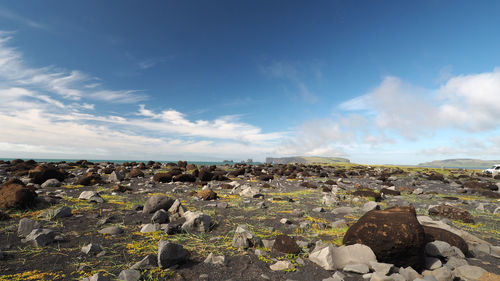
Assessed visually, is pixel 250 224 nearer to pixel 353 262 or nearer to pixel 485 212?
pixel 353 262

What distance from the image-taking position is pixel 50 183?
12883 millimetres

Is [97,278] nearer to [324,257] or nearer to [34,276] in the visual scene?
[34,276]

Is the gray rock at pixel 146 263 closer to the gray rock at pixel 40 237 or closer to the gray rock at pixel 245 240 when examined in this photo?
the gray rock at pixel 245 240

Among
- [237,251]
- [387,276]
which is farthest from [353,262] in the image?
[237,251]

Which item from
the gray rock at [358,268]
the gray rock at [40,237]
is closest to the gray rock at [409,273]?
the gray rock at [358,268]

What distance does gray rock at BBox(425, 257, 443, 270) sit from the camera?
422 centimetres

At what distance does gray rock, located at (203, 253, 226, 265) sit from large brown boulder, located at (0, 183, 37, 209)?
23.8 ft

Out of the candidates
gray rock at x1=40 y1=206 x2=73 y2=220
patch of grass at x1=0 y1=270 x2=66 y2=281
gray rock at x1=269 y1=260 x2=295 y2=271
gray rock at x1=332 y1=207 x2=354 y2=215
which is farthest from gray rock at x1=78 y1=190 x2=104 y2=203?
gray rock at x1=332 y1=207 x2=354 y2=215

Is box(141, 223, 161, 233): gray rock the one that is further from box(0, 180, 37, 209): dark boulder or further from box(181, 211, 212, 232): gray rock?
box(0, 180, 37, 209): dark boulder

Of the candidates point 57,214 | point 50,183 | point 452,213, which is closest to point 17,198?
point 57,214

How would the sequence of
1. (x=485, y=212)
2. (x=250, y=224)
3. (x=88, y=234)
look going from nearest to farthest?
(x=88, y=234) < (x=250, y=224) < (x=485, y=212)

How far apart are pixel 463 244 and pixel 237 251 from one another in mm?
5216

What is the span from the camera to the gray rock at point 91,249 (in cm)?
438

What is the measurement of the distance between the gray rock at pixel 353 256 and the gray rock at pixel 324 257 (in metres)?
0.10
